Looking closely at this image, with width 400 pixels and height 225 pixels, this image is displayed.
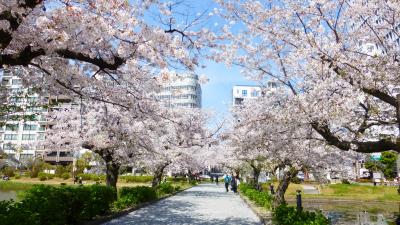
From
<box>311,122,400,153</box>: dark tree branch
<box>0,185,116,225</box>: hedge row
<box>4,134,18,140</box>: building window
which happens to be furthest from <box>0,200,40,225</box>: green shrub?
<box>4,134,18,140</box>: building window

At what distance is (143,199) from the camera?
2097 centimetres

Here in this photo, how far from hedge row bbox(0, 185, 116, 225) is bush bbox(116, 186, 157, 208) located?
3.73m

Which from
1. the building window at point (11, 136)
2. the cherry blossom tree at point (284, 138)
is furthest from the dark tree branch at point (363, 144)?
the building window at point (11, 136)

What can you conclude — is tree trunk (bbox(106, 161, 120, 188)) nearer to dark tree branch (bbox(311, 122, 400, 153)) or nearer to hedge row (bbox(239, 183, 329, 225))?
hedge row (bbox(239, 183, 329, 225))

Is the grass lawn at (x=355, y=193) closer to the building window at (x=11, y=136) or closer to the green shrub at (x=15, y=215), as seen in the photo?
the green shrub at (x=15, y=215)

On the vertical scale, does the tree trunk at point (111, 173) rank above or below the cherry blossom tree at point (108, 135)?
below

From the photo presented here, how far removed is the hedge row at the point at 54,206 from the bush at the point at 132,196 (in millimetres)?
3735

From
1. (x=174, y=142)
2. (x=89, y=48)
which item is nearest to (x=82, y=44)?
(x=89, y=48)

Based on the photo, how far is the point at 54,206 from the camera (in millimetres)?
9375

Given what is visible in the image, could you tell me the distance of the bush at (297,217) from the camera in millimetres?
9148

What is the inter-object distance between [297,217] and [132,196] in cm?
1044

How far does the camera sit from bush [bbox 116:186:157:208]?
57.5ft

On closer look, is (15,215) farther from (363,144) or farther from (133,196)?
(133,196)

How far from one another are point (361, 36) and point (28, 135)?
95.9 m
